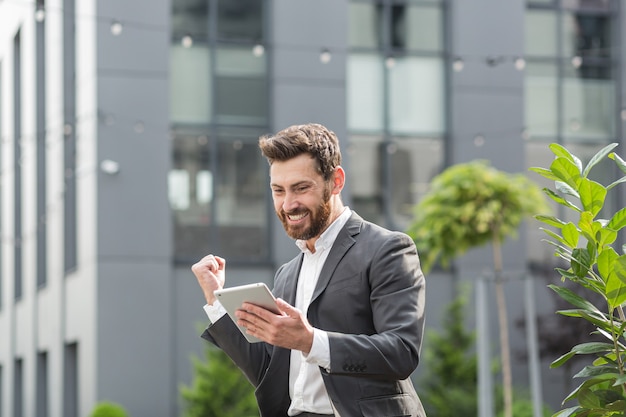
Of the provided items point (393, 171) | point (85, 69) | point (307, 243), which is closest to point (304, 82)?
point (393, 171)

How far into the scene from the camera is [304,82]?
2150 centimetres

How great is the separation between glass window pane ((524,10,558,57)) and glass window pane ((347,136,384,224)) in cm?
337

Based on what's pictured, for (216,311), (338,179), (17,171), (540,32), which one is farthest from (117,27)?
(338,179)

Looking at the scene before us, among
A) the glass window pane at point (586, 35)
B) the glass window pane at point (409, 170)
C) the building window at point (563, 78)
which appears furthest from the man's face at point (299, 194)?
the glass window pane at point (586, 35)

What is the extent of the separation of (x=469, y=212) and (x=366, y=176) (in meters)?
5.88

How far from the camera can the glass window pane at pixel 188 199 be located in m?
21.0

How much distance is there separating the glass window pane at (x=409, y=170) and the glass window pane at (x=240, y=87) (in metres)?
2.41

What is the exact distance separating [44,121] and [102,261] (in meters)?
6.29

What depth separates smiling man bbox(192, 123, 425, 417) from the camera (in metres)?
3.44

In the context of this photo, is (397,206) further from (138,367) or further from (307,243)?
(307,243)

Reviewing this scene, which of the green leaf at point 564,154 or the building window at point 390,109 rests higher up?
the building window at point 390,109

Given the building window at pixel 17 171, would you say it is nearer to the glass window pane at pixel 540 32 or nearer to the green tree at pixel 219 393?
the green tree at pixel 219 393

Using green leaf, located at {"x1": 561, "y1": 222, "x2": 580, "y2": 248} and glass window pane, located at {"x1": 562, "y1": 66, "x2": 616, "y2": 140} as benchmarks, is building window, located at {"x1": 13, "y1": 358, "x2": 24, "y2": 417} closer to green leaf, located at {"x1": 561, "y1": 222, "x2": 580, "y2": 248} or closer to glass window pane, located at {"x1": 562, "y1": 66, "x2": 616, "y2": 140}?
glass window pane, located at {"x1": 562, "y1": 66, "x2": 616, "y2": 140}

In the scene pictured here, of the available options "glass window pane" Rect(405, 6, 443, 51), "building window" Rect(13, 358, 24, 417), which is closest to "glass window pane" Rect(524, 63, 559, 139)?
"glass window pane" Rect(405, 6, 443, 51)
